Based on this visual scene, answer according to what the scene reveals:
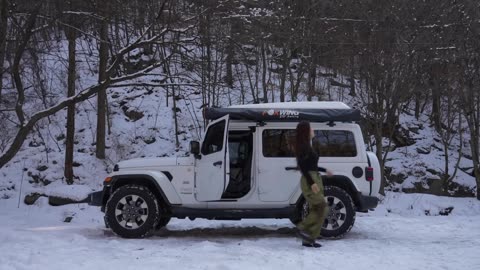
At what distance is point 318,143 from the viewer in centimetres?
915

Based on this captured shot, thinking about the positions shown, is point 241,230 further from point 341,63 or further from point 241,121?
point 341,63

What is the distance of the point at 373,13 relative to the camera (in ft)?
64.1

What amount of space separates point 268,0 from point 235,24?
384 centimetres

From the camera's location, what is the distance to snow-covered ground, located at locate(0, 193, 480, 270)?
259 inches

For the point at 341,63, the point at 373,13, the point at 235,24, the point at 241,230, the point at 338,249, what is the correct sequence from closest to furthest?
the point at 338,249 → the point at 241,230 → the point at 235,24 → the point at 373,13 → the point at 341,63

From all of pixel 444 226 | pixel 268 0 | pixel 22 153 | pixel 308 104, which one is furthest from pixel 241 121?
pixel 22 153

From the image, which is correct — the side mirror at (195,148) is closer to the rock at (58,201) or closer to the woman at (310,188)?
the woman at (310,188)

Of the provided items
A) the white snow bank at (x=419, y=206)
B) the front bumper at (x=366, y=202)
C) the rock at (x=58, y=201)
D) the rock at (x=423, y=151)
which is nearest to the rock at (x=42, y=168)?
the rock at (x=58, y=201)

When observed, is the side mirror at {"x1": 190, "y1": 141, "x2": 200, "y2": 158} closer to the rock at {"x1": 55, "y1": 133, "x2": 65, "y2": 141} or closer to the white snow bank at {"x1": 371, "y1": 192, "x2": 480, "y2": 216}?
the white snow bank at {"x1": 371, "y1": 192, "x2": 480, "y2": 216}

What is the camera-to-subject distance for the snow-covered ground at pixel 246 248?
659 cm

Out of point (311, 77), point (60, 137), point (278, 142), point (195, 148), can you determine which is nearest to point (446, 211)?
point (278, 142)

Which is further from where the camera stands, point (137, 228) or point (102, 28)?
point (102, 28)

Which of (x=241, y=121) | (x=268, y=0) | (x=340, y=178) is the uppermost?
(x=268, y=0)

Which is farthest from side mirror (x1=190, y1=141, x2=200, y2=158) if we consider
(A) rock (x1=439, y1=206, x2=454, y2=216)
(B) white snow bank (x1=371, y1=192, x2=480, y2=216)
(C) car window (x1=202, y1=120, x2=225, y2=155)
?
(A) rock (x1=439, y1=206, x2=454, y2=216)
